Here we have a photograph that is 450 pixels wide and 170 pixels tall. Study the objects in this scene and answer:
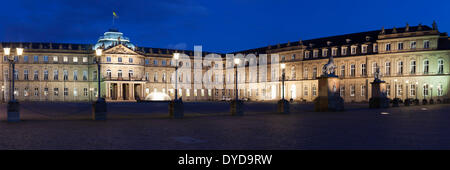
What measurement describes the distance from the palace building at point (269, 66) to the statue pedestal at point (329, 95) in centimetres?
3798

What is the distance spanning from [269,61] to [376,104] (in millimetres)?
50020

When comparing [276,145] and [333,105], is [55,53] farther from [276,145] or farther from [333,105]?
[276,145]

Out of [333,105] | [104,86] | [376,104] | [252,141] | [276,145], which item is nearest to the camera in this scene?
[276,145]

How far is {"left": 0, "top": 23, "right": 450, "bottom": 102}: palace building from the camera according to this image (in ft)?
201

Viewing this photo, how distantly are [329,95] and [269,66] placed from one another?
188 feet

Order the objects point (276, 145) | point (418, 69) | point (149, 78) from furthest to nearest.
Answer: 1. point (149, 78)
2. point (418, 69)
3. point (276, 145)

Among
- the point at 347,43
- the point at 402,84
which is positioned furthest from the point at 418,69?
the point at 347,43

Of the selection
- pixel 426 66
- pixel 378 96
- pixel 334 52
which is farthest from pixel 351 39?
pixel 378 96

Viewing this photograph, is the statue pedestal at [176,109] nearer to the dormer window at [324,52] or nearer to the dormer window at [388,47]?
the dormer window at [388,47]

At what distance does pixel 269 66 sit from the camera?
87375 millimetres

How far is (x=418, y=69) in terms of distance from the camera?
6178 cm

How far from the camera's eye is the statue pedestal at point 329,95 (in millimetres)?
30234

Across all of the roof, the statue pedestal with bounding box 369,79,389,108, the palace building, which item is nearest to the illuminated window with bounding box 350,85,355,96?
the palace building

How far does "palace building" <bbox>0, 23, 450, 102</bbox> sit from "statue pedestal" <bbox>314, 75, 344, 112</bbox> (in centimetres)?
3798
